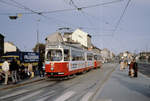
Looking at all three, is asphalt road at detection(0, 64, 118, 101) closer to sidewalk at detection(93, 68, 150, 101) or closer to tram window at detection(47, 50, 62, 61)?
sidewalk at detection(93, 68, 150, 101)

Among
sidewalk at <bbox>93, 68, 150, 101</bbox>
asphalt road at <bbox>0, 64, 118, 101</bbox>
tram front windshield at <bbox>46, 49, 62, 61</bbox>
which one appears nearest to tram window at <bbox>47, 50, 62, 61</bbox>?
tram front windshield at <bbox>46, 49, 62, 61</bbox>

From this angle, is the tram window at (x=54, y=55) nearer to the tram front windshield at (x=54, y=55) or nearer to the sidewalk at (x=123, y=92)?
the tram front windshield at (x=54, y=55)

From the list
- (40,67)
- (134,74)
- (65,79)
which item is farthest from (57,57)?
(134,74)

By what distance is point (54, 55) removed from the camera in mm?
15367

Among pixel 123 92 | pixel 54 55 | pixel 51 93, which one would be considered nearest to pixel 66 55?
pixel 54 55

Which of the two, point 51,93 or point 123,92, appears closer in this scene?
point 123,92

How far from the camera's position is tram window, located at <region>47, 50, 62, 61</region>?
15.2 metres

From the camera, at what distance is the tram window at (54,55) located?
15.2 meters

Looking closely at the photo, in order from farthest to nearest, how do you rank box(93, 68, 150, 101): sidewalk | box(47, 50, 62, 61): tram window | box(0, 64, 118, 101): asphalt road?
box(47, 50, 62, 61): tram window → box(0, 64, 118, 101): asphalt road → box(93, 68, 150, 101): sidewalk

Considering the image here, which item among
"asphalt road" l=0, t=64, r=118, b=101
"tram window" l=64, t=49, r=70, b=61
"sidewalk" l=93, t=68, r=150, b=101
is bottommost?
"asphalt road" l=0, t=64, r=118, b=101

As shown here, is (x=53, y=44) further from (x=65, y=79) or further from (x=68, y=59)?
(x=65, y=79)

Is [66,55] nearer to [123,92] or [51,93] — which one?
[51,93]

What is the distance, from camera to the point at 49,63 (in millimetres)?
15133

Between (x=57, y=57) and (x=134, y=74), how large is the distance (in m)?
6.99
